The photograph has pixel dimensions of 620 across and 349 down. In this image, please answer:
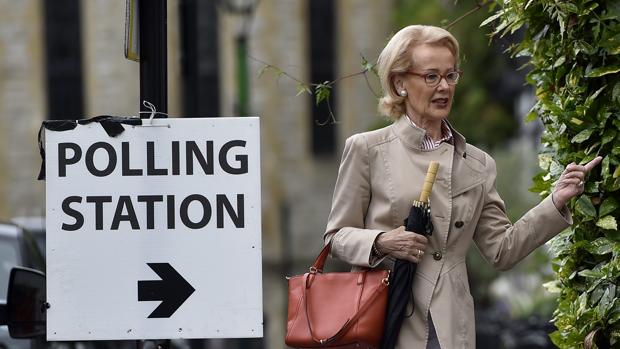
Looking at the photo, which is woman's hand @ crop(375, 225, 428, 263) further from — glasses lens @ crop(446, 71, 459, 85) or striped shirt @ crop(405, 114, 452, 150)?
glasses lens @ crop(446, 71, 459, 85)

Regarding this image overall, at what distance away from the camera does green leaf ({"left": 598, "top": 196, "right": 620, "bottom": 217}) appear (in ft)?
18.3

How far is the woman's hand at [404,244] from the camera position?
5375mm

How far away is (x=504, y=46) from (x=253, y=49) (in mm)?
32723

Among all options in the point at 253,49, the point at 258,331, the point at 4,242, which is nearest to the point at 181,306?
the point at 258,331

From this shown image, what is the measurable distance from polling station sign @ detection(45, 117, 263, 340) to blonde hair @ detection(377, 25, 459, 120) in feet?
1.91

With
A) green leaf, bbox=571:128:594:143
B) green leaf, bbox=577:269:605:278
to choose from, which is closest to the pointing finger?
green leaf, bbox=571:128:594:143

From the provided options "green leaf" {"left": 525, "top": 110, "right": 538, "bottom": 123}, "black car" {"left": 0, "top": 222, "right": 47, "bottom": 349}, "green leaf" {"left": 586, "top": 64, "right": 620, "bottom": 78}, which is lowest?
"black car" {"left": 0, "top": 222, "right": 47, "bottom": 349}

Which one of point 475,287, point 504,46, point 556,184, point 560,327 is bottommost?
point 475,287

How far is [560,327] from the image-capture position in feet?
19.3

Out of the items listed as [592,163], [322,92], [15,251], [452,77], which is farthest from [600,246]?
[15,251]

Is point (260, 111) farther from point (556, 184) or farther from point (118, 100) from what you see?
point (556, 184)

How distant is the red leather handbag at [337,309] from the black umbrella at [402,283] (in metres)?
0.04

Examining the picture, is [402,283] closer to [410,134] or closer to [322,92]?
[410,134]

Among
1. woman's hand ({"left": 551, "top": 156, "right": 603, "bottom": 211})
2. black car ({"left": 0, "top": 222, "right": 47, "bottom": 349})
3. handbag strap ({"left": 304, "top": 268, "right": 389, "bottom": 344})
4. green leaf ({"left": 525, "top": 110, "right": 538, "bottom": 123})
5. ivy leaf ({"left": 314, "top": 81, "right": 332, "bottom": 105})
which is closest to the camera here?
handbag strap ({"left": 304, "top": 268, "right": 389, "bottom": 344})
